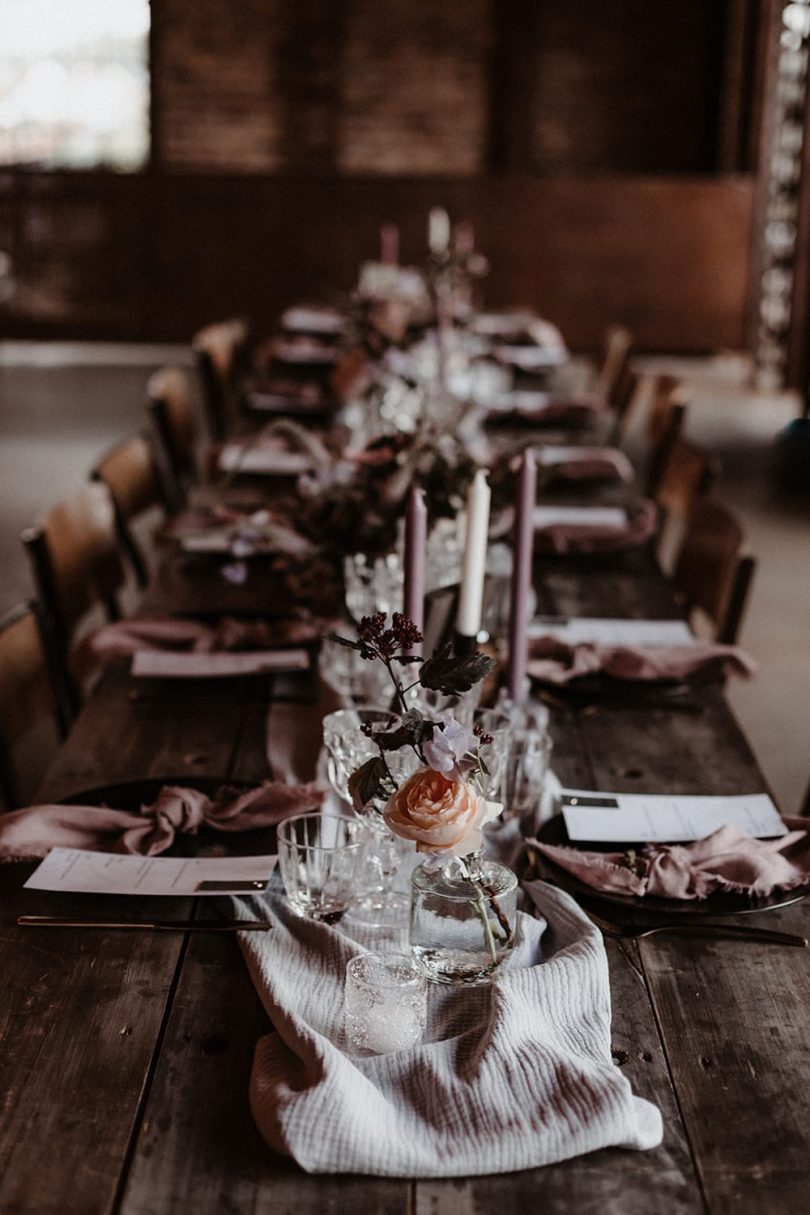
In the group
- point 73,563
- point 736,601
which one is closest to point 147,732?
point 73,563

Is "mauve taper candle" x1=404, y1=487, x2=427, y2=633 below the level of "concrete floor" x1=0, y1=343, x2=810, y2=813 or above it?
above

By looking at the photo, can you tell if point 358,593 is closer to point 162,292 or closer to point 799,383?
point 799,383

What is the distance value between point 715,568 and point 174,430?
2123 mm

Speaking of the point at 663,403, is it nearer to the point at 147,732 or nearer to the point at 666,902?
Result: the point at 147,732

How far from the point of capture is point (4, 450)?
7.29 m

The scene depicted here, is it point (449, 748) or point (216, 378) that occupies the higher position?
point (449, 748)

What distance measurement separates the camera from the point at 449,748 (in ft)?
3.97

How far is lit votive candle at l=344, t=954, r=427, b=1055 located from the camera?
1.24 meters

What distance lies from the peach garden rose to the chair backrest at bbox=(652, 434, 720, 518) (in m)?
2.26

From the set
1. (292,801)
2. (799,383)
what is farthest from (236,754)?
(799,383)

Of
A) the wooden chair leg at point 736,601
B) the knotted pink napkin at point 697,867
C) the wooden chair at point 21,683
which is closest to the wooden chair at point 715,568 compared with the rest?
the wooden chair leg at point 736,601

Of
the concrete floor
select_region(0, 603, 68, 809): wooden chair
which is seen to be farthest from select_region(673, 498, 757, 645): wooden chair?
select_region(0, 603, 68, 809): wooden chair

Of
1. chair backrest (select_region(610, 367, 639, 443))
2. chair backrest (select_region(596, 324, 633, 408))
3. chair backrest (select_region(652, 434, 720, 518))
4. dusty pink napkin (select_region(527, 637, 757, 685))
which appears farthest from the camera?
chair backrest (select_region(596, 324, 633, 408))

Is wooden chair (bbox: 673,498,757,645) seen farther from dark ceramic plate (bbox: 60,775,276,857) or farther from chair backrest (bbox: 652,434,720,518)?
dark ceramic plate (bbox: 60,775,276,857)
